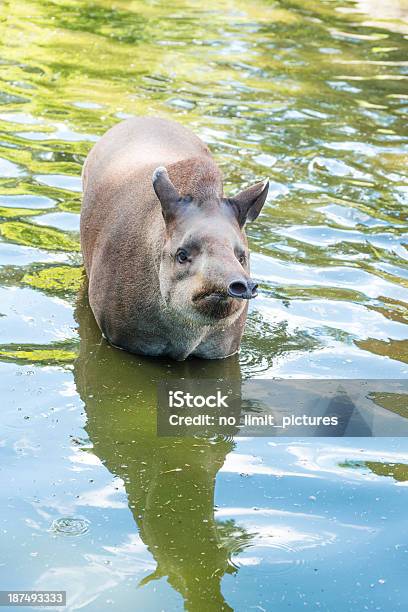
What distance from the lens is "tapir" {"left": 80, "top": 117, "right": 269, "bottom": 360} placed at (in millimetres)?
6320

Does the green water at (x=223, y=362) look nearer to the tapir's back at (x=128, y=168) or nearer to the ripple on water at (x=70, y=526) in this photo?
the ripple on water at (x=70, y=526)

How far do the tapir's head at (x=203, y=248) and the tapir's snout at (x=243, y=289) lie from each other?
0.04 feet

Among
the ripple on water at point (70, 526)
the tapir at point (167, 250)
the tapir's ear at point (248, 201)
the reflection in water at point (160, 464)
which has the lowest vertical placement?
the reflection in water at point (160, 464)

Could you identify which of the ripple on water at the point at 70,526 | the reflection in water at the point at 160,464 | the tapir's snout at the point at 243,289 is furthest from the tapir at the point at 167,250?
the ripple on water at the point at 70,526

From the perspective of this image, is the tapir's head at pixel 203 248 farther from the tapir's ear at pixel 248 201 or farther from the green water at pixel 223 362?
the green water at pixel 223 362

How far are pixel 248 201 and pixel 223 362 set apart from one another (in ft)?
3.80

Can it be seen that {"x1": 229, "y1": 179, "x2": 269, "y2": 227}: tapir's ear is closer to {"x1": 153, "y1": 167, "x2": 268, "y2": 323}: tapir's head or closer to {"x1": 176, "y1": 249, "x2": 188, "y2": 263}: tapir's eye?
{"x1": 153, "y1": 167, "x2": 268, "y2": 323}: tapir's head

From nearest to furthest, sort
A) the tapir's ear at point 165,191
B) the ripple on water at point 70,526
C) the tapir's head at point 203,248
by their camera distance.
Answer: the ripple on water at point 70,526, the tapir's head at point 203,248, the tapir's ear at point 165,191

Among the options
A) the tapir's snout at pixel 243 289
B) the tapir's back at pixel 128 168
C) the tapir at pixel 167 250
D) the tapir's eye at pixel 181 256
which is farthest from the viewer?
the tapir's back at pixel 128 168

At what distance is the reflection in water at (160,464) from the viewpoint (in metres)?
5.04

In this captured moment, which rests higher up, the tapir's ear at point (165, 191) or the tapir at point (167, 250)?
the tapir's ear at point (165, 191)

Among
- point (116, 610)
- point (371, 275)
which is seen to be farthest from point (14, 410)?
point (371, 275)

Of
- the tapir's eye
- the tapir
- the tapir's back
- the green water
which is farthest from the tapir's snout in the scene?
the tapir's back

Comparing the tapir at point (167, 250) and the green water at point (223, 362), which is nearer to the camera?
the green water at point (223, 362)
